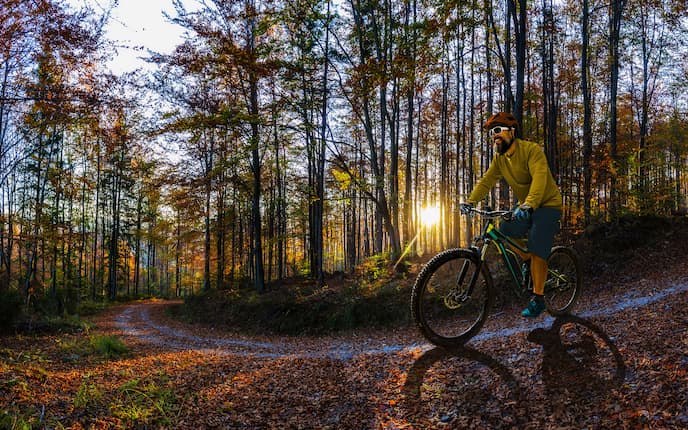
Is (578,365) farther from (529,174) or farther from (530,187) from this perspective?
(529,174)

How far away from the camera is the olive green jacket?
4.01 metres

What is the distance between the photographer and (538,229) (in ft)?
14.0

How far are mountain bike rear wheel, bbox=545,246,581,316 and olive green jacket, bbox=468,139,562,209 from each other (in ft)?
4.06

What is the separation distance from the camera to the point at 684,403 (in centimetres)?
231

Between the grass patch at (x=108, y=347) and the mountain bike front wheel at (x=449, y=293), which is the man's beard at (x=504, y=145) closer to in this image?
the mountain bike front wheel at (x=449, y=293)

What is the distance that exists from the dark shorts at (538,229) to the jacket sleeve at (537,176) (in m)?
0.21

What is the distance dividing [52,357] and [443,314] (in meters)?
6.85

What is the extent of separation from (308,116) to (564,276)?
12.2 meters

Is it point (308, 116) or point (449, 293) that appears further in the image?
point (308, 116)

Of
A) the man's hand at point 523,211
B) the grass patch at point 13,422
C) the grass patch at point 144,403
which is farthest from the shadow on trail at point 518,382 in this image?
the grass patch at point 13,422

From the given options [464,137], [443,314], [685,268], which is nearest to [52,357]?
[443,314]

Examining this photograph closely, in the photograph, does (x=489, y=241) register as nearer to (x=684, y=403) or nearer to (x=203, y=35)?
(x=684, y=403)

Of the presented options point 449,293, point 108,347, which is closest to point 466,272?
point 449,293

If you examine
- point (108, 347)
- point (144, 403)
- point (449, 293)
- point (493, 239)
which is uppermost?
point (493, 239)
